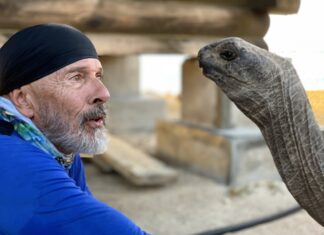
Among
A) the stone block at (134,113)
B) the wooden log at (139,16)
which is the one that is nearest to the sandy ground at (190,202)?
the wooden log at (139,16)

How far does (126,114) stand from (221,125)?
7.06 ft

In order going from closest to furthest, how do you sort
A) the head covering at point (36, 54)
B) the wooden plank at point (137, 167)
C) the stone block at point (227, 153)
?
the head covering at point (36, 54), the wooden plank at point (137, 167), the stone block at point (227, 153)

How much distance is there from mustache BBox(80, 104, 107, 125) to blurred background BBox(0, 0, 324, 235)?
144 cm

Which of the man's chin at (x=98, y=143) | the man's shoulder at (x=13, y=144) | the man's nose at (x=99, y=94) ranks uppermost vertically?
the man's nose at (x=99, y=94)

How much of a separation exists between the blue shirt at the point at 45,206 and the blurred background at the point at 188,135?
170 cm

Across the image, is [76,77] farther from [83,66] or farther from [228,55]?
[228,55]

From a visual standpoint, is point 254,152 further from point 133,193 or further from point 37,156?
point 37,156

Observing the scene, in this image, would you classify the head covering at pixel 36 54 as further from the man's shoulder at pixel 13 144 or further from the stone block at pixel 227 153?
the stone block at pixel 227 153

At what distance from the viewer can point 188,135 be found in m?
4.82

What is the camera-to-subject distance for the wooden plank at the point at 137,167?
4148 mm

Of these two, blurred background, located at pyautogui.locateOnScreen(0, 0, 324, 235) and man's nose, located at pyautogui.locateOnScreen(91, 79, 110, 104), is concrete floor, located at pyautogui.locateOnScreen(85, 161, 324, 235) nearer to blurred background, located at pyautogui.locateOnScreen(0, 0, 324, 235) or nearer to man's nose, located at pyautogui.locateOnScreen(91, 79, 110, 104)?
blurred background, located at pyautogui.locateOnScreen(0, 0, 324, 235)

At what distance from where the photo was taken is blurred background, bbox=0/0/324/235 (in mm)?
3348

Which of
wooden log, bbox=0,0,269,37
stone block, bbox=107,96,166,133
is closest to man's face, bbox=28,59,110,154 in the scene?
wooden log, bbox=0,0,269,37

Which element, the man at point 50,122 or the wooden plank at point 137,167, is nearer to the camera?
the man at point 50,122
